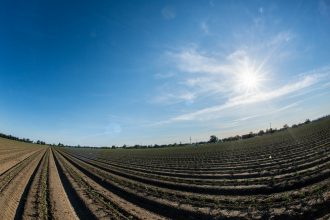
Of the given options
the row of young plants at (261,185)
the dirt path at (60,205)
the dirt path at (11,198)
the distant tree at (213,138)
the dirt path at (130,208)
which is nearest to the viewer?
the dirt path at (130,208)

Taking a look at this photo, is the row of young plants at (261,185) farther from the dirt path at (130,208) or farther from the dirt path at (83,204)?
the dirt path at (83,204)

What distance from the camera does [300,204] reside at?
659cm

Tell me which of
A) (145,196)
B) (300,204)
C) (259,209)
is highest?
(300,204)

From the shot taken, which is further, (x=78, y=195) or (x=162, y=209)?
(x=78, y=195)

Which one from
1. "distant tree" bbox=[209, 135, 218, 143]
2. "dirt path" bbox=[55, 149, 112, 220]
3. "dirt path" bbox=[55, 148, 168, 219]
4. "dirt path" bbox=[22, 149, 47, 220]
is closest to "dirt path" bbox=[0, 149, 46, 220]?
"dirt path" bbox=[22, 149, 47, 220]

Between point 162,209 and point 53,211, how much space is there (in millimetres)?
7246

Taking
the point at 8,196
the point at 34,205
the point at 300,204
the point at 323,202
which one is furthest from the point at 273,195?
the point at 8,196

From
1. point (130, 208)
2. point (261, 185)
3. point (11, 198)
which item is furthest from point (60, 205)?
point (261, 185)

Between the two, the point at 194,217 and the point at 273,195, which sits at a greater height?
the point at 273,195

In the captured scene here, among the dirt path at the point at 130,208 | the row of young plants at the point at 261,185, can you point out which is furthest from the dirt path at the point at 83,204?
the row of young plants at the point at 261,185

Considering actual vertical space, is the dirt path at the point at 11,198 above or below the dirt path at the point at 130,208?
above

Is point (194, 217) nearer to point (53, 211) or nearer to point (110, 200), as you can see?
point (110, 200)

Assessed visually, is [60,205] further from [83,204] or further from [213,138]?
[213,138]

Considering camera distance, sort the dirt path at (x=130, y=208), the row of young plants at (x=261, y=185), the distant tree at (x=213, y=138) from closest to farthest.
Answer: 1. the dirt path at (x=130, y=208)
2. the row of young plants at (x=261, y=185)
3. the distant tree at (x=213, y=138)
